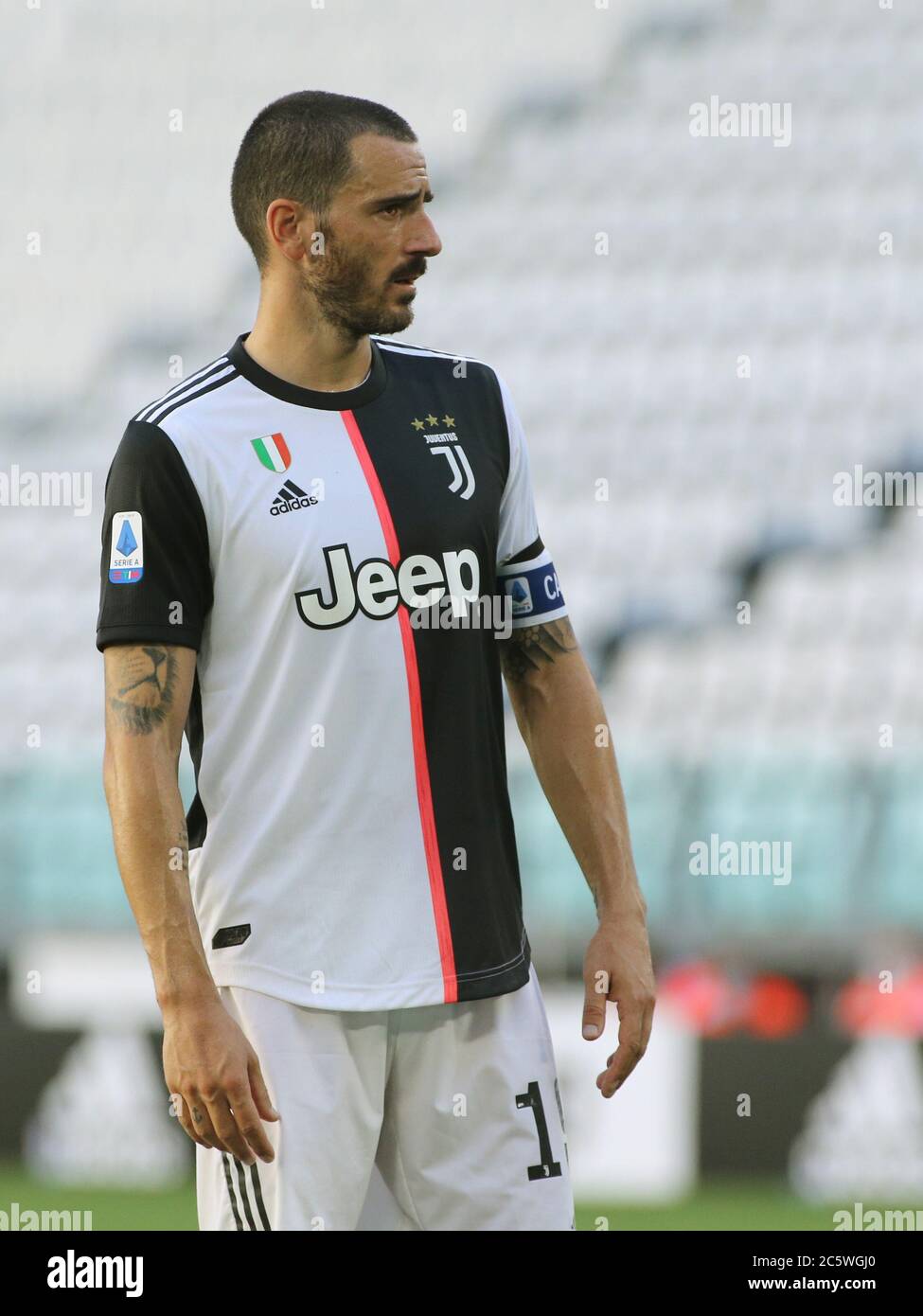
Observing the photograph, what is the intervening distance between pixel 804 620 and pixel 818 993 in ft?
7.77

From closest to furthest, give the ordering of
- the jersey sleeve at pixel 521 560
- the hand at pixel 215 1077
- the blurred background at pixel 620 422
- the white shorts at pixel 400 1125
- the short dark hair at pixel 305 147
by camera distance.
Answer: the hand at pixel 215 1077 < the white shorts at pixel 400 1125 < the short dark hair at pixel 305 147 < the jersey sleeve at pixel 521 560 < the blurred background at pixel 620 422

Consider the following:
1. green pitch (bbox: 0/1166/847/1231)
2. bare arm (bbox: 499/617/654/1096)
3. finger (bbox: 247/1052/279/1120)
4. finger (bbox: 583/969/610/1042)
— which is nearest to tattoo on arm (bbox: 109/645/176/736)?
finger (bbox: 247/1052/279/1120)

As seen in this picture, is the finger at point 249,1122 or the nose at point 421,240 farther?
the nose at point 421,240

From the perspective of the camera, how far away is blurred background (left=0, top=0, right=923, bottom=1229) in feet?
19.6

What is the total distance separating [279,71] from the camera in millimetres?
9156

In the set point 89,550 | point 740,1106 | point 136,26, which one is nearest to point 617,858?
point 740,1106

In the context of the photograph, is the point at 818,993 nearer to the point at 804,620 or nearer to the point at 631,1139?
the point at 631,1139

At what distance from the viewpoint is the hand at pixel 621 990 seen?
7.29ft

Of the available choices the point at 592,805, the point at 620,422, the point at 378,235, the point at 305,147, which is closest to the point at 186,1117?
the point at 592,805

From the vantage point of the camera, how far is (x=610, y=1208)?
5.64 m

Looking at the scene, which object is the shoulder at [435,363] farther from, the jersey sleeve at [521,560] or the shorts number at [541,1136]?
the shorts number at [541,1136]

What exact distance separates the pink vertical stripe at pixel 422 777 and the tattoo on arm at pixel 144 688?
0.28 metres

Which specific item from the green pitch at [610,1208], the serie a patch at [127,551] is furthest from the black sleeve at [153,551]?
the green pitch at [610,1208]

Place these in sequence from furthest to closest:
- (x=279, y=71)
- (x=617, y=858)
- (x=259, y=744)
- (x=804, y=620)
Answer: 1. (x=279, y=71)
2. (x=804, y=620)
3. (x=617, y=858)
4. (x=259, y=744)
